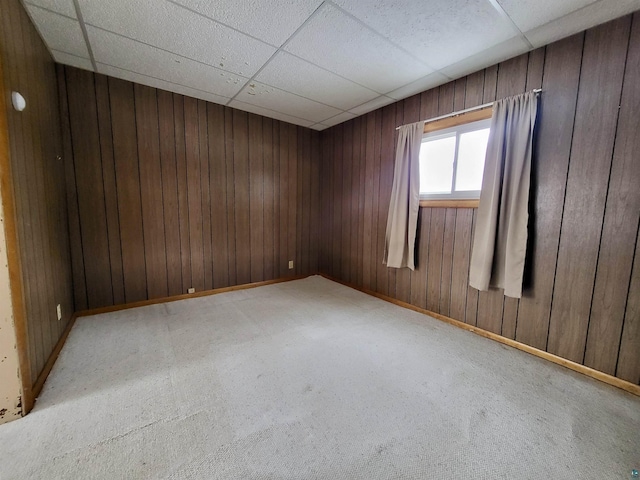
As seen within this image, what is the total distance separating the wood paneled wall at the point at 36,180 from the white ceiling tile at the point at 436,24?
193 centimetres

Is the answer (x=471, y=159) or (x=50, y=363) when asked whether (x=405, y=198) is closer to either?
(x=471, y=159)

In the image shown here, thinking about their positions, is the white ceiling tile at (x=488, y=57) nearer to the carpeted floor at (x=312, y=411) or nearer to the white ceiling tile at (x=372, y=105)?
the white ceiling tile at (x=372, y=105)

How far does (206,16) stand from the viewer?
5.58ft

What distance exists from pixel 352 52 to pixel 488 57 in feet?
3.63

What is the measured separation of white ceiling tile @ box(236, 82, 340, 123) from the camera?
2.79 meters

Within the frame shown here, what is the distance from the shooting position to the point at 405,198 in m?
2.89

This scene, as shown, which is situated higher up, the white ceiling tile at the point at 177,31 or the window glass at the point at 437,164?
the white ceiling tile at the point at 177,31

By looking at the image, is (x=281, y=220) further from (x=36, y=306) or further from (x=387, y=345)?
(x=36, y=306)

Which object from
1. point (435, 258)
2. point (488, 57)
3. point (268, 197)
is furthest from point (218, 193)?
point (488, 57)

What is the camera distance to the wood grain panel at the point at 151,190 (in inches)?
110

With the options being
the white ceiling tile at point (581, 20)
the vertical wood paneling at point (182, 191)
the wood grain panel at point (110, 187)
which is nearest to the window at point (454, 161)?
the white ceiling tile at point (581, 20)

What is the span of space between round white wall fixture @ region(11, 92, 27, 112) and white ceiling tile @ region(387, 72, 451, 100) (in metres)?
2.92

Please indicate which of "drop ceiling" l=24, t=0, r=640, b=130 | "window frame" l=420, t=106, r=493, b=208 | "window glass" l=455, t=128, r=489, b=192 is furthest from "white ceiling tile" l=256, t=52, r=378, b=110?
"window glass" l=455, t=128, r=489, b=192

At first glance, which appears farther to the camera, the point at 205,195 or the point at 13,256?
the point at 205,195
